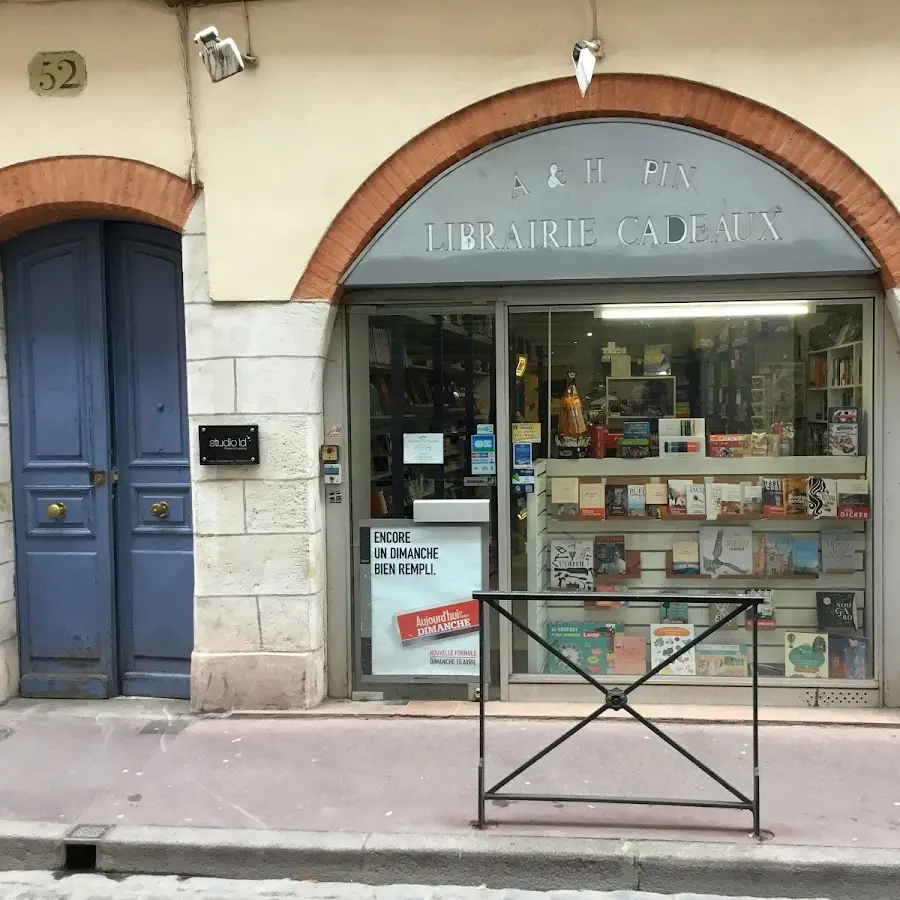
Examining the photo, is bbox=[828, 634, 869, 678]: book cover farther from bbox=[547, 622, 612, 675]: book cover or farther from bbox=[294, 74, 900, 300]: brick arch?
bbox=[294, 74, 900, 300]: brick arch

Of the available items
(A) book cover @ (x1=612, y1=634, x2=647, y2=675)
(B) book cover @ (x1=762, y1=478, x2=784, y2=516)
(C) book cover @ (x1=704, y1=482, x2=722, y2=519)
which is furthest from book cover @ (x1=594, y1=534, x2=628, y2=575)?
(B) book cover @ (x1=762, y1=478, x2=784, y2=516)

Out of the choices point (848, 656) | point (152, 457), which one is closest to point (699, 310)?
point (848, 656)

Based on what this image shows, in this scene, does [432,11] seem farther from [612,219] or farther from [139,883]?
[139,883]

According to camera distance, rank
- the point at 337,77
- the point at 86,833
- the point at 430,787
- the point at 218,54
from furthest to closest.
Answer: the point at 337,77 → the point at 218,54 → the point at 430,787 → the point at 86,833

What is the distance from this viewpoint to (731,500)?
5598mm

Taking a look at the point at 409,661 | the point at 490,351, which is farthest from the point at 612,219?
the point at 409,661

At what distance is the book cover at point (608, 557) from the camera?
576cm

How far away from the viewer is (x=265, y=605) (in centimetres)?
535

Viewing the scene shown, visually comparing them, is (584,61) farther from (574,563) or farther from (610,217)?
(574,563)

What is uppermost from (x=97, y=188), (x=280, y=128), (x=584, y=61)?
(x=584, y=61)

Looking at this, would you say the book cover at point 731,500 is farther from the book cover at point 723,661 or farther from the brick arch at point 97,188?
the brick arch at point 97,188

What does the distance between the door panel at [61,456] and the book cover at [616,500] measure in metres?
3.38

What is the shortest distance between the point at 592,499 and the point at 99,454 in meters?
3.35

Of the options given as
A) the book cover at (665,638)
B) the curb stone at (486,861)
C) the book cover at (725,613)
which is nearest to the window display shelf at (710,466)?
the book cover at (725,613)
